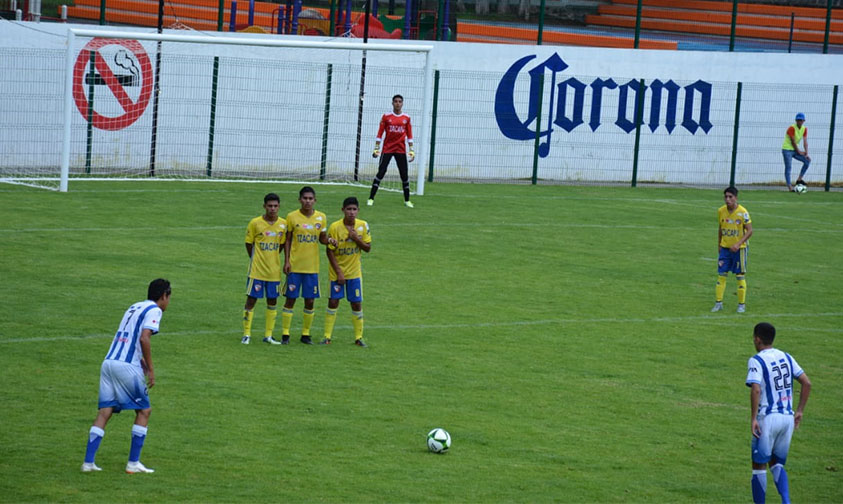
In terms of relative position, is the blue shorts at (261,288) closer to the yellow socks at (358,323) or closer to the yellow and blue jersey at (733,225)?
the yellow socks at (358,323)

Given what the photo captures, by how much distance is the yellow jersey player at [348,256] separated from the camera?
1288 cm

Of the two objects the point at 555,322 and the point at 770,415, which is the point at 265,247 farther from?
the point at 770,415

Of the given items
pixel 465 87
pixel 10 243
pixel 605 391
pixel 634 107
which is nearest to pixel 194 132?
pixel 465 87

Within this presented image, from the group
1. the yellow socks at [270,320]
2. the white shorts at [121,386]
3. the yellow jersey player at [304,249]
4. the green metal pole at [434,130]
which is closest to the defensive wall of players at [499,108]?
the green metal pole at [434,130]

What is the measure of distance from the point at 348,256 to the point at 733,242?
618 centimetres

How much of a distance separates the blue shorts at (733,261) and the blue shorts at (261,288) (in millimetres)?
6890

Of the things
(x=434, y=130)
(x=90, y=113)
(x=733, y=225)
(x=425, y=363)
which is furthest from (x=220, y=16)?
(x=425, y=363)

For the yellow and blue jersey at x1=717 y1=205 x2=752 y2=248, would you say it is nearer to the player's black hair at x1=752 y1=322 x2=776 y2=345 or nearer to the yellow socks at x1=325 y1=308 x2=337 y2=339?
the yellow socks at x1=325 y1=308 x2=337 y2=339

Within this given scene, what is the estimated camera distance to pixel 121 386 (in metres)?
8.58

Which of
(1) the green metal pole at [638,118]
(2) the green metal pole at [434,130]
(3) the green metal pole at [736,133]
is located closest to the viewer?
(2) the green metal pole at [434,130]

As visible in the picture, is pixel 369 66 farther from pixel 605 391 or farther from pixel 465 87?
pixel 605 391

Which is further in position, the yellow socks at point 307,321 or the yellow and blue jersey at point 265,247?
the yellow socks at point 307,321

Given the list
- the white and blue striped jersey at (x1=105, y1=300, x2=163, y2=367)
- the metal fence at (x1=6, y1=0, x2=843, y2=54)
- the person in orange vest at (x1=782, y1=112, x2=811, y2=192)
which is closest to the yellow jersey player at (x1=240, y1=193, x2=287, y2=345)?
the white and blue striped jersey at (x1=105, y1=300, x2=163, y2=367)

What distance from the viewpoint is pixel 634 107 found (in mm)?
30516
